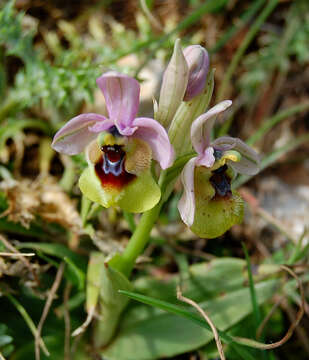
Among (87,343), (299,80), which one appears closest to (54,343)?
(87,343)

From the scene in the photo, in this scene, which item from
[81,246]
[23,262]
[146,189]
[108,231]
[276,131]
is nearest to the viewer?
[146,189]

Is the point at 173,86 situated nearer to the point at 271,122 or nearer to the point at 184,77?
the point at 184,77

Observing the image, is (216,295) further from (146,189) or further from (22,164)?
(22,164)

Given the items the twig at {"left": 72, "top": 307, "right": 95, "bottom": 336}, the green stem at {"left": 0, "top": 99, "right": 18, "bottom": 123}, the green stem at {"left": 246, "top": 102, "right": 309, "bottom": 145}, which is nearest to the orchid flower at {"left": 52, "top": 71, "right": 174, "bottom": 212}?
the twig at {"left": 72, "top": 307, "right": 95, "bottom": 336}

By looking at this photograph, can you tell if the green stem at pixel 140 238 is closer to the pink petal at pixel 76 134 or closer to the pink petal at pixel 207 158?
the pink petal at pixel 207 158

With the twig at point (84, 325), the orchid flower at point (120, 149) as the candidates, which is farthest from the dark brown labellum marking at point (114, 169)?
the twig at point (84, 325)

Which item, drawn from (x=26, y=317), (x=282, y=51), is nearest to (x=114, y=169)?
(x=26, y=317)
